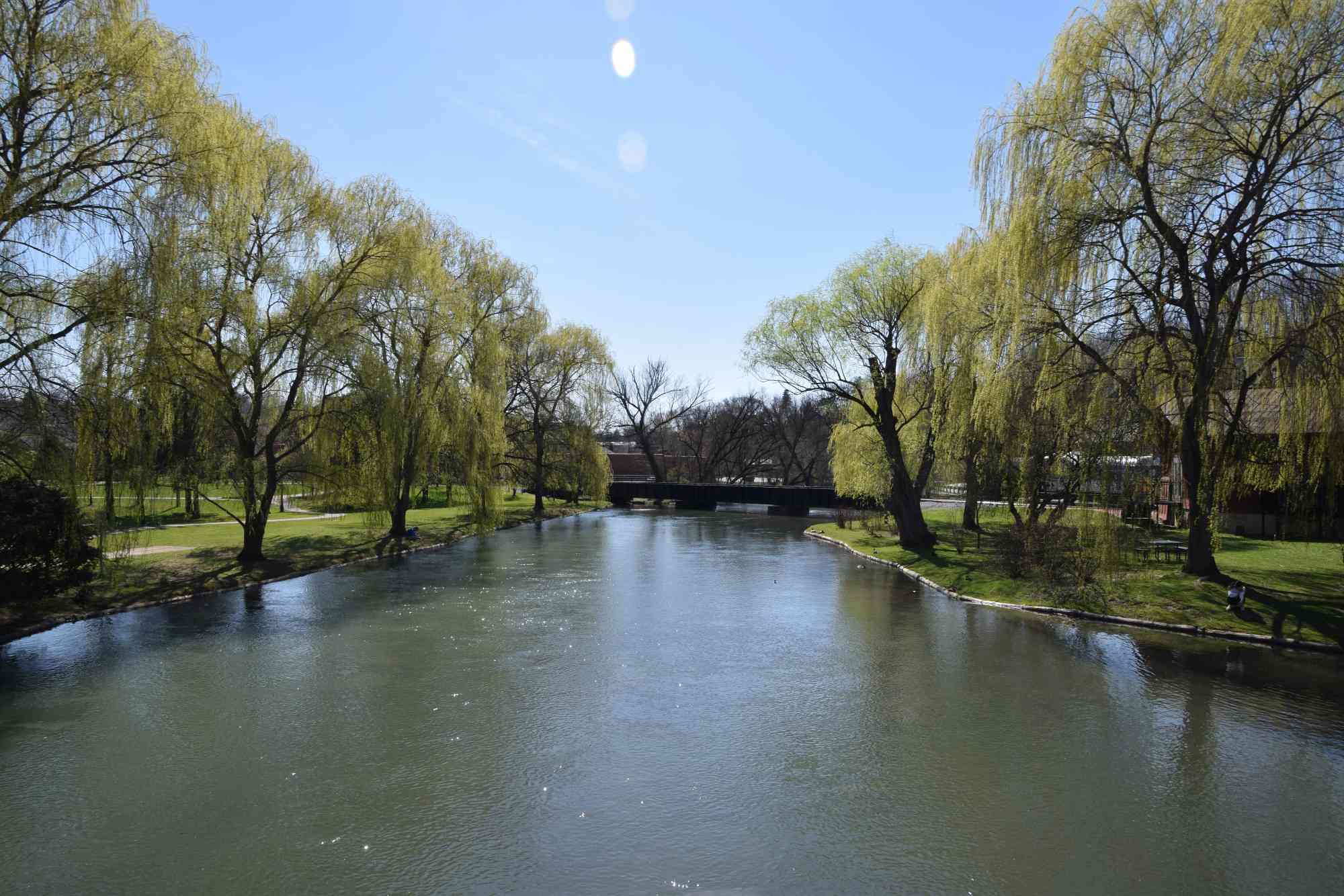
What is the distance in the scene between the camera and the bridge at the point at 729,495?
47.4m

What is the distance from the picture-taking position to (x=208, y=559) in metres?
19.4

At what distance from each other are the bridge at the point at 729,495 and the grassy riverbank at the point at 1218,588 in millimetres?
24497

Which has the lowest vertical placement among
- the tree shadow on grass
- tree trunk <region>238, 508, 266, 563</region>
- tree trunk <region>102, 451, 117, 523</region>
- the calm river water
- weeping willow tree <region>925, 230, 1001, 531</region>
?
the calm river water

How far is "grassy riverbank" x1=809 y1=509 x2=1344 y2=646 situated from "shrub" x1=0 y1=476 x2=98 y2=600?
54.5 feet

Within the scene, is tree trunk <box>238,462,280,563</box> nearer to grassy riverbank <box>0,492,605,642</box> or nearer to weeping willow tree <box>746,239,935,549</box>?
grassy riverbank <box>0,492,605,642</box>

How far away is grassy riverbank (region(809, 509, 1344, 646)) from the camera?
513 inches

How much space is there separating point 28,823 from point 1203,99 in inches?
698

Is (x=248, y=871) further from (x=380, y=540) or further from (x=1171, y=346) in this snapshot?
(x=380, y=540)

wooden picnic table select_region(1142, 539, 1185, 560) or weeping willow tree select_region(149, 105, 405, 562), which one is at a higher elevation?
weeping willow tree select_region(149, 105, 405, 562)

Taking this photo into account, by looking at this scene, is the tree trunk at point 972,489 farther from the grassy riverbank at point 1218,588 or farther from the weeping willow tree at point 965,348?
the grassy riverbank at point 1218,588

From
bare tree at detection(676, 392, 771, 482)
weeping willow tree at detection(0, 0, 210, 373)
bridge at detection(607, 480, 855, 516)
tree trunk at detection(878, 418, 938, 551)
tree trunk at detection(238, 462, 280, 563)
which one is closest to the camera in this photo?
weeping willow tree at detection(0, 0, 210, 373)

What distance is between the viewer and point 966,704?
380 inches

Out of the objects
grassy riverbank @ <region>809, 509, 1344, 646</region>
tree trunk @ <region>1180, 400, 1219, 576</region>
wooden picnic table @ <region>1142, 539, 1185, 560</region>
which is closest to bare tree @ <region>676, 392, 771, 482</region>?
grassy riverbank @ <region>809, 509, 1344, 646</region>

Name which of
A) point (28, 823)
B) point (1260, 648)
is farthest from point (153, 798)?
point (1260, 648)
